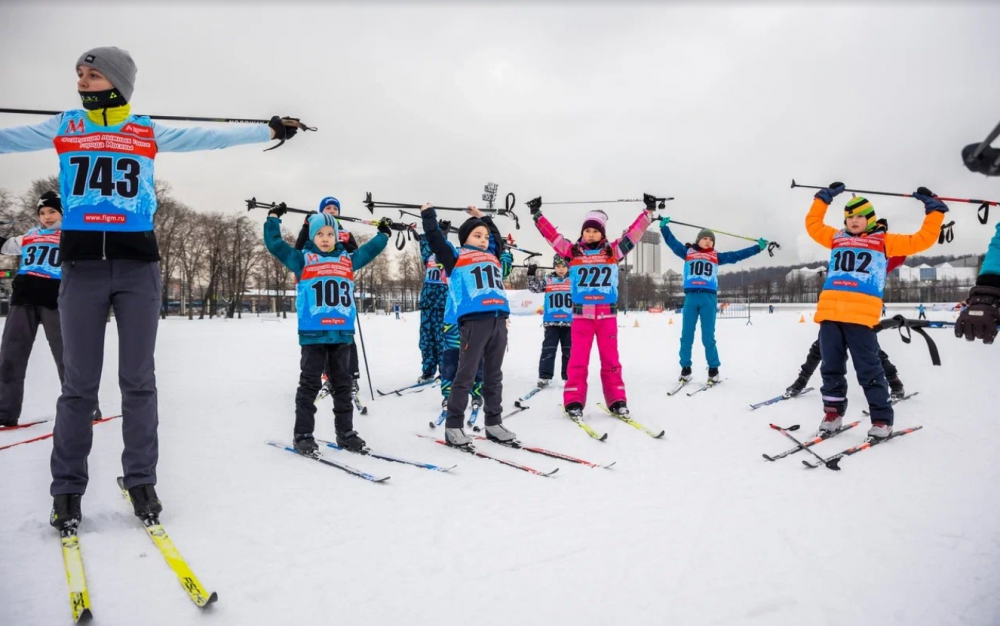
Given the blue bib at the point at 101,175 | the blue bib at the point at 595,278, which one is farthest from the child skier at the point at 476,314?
the blue bib at the point at 101,175

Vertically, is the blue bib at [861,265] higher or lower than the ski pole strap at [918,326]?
higher

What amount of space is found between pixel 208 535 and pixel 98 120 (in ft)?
7.96

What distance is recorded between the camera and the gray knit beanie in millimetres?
2906

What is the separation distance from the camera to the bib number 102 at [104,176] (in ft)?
9.52

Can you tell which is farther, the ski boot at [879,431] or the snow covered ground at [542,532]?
the ski boot at [879,431]

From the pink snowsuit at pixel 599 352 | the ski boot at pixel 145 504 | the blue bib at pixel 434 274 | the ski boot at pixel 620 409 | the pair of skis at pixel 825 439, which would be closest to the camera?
the ski boot at pixel 145 504

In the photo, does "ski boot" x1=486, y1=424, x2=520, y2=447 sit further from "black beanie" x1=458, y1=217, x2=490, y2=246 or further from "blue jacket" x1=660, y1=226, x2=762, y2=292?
"blue jacket" x1=660, y1=226, x2=762, y2=292

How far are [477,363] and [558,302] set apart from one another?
352 cm

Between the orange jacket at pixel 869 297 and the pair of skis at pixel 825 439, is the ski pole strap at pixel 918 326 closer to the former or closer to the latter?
the orange jacket at pixel 869 297

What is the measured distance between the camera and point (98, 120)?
117 inches

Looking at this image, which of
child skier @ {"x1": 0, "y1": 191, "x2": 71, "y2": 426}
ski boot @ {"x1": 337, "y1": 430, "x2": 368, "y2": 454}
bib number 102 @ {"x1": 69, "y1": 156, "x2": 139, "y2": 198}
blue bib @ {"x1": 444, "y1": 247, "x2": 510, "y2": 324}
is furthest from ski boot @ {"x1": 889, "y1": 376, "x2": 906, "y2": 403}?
child skier @ {"x1": 0, "y1": 191, "x2": 71, "y2": 426}

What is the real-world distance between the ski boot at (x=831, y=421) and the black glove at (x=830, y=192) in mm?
2120

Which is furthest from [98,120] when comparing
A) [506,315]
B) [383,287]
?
[383,287]

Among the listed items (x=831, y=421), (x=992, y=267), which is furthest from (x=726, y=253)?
(x=992, y=267)
